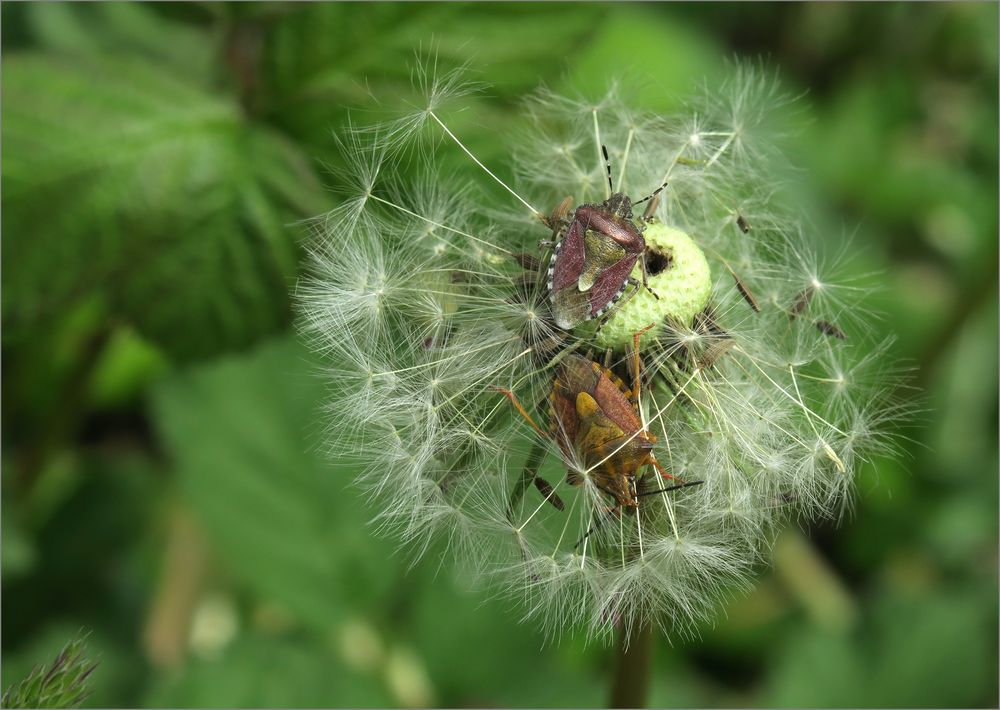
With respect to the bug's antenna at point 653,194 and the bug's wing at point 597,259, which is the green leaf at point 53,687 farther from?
the bug's antenna at point 653,194

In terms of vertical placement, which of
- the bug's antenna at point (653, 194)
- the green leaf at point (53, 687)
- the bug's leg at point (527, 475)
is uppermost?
the bug's antenna at point (653, 194)

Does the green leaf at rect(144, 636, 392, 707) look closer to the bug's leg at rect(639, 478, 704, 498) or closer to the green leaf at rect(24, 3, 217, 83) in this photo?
the bug's leg at rect(639, 478, 704, 498)

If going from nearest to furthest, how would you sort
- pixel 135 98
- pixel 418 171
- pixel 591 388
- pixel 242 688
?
1. pixel 591 388
2. pixel 418 171
3. pixel 135 98
4. pixel 242 688

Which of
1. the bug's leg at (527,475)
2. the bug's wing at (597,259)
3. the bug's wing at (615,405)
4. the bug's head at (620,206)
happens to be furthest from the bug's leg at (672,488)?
the bug's head at (620,206)

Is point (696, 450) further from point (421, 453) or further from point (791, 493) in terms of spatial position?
point (421, 453)

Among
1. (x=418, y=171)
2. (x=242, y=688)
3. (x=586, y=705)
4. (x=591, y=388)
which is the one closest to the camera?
(x=591, y=388)

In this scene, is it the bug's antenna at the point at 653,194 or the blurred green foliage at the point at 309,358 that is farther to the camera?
the blurred green foliage at the point at 309,358

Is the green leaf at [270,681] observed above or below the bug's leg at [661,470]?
below

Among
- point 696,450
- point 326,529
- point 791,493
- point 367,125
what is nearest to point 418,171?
point 367,125

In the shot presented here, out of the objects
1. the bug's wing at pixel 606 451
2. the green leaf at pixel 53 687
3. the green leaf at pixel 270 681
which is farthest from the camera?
the green leaf at pixel 270 681
